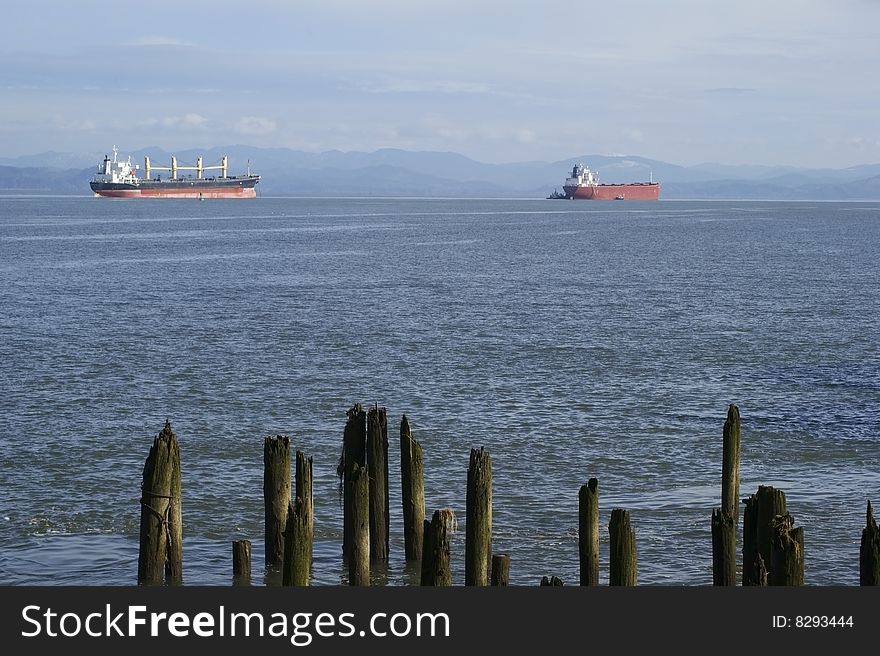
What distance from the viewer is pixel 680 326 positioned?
54.8 m

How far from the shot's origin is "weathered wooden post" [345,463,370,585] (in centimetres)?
1859

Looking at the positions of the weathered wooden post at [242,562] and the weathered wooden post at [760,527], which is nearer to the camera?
the weathered wooden post at [760,527]

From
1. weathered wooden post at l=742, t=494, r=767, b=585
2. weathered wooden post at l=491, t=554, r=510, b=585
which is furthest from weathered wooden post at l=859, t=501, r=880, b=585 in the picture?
weathered wooden post at l=491, t=554, r=510, b=585

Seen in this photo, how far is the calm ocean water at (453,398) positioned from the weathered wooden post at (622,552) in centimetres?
420

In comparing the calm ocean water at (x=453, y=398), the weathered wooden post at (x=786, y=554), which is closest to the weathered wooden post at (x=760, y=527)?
the weathered wooden post at (x=786, y=554)

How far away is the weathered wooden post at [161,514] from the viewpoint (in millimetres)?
18484

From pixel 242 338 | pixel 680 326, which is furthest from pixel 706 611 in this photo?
pixel 680 326

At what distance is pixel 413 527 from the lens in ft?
68.0

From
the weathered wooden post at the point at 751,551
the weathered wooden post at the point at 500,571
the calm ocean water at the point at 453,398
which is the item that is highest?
the weathered wooden post at the point at 751,551

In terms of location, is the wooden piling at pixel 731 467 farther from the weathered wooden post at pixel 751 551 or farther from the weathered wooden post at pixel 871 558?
the weathered wooden post at pixel 871 558

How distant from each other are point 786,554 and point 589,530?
332 cm

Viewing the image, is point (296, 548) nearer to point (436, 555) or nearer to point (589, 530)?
point (436, 555)

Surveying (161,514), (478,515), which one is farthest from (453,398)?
(478,515)

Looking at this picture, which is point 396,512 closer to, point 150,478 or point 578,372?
point 150,478
